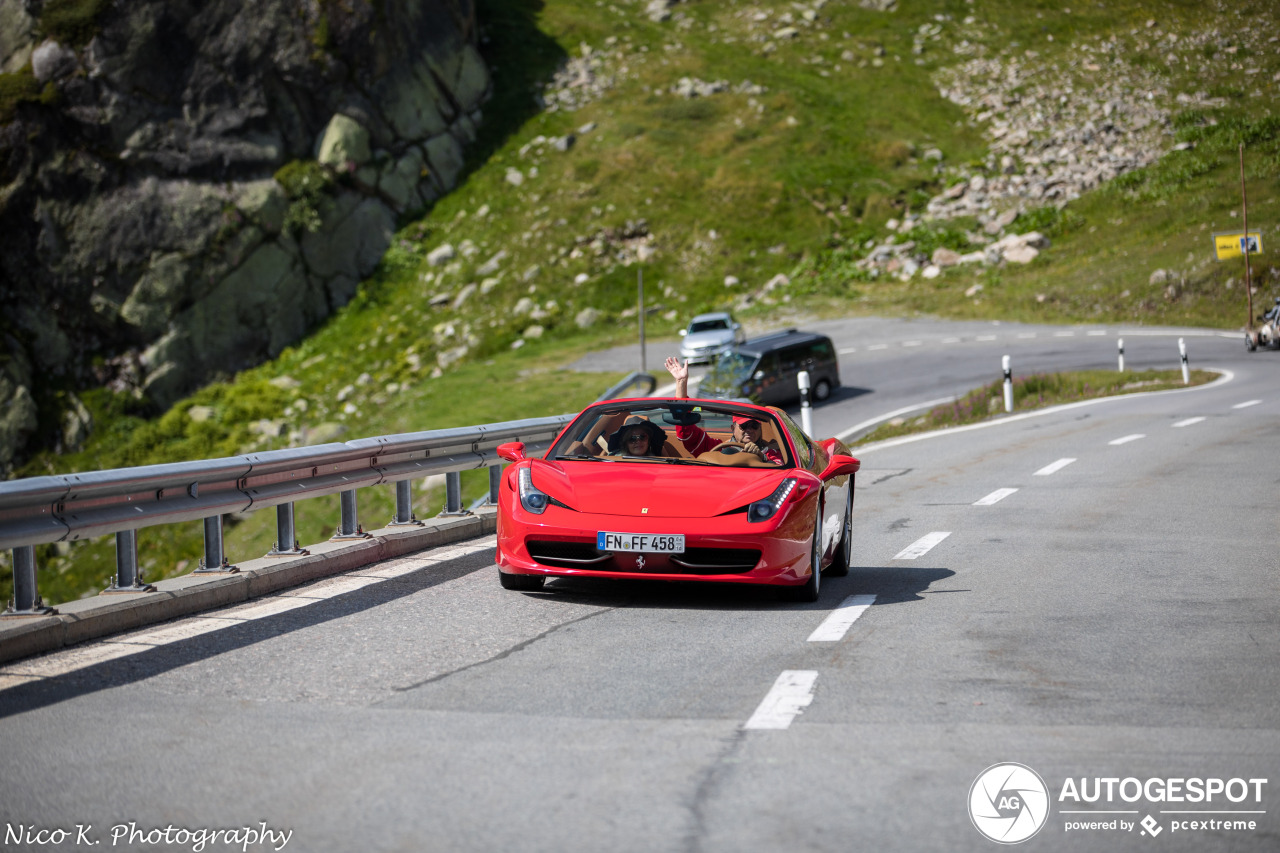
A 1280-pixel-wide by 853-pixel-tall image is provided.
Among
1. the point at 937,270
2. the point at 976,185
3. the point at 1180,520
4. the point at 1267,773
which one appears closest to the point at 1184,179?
the point at 976,185

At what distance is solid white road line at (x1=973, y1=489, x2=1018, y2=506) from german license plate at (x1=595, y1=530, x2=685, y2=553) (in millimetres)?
6667

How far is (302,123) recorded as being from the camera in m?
59.1

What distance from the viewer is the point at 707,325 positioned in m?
40.8

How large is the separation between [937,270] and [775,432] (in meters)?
49.6

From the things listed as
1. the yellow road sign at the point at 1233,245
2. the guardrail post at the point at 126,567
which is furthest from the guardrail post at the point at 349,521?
the yellow road sign at the point at 1233,245

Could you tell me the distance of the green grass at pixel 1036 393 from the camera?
26.0 m

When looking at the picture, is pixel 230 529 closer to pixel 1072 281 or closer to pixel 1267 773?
pixel 1267 773

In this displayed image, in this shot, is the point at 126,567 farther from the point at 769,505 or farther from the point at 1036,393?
the point at 1036,393

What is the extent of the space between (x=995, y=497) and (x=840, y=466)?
5.68m

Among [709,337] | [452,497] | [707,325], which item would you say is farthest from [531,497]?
[707,325]

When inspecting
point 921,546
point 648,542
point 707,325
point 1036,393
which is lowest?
point 1036,393

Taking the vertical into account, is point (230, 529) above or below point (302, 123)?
below

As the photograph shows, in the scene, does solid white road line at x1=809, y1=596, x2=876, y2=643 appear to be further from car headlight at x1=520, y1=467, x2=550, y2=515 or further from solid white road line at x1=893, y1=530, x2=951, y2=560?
solid white road line at x1=893, y1=530, x2=951, y2=560

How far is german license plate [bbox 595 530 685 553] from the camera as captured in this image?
738cm
